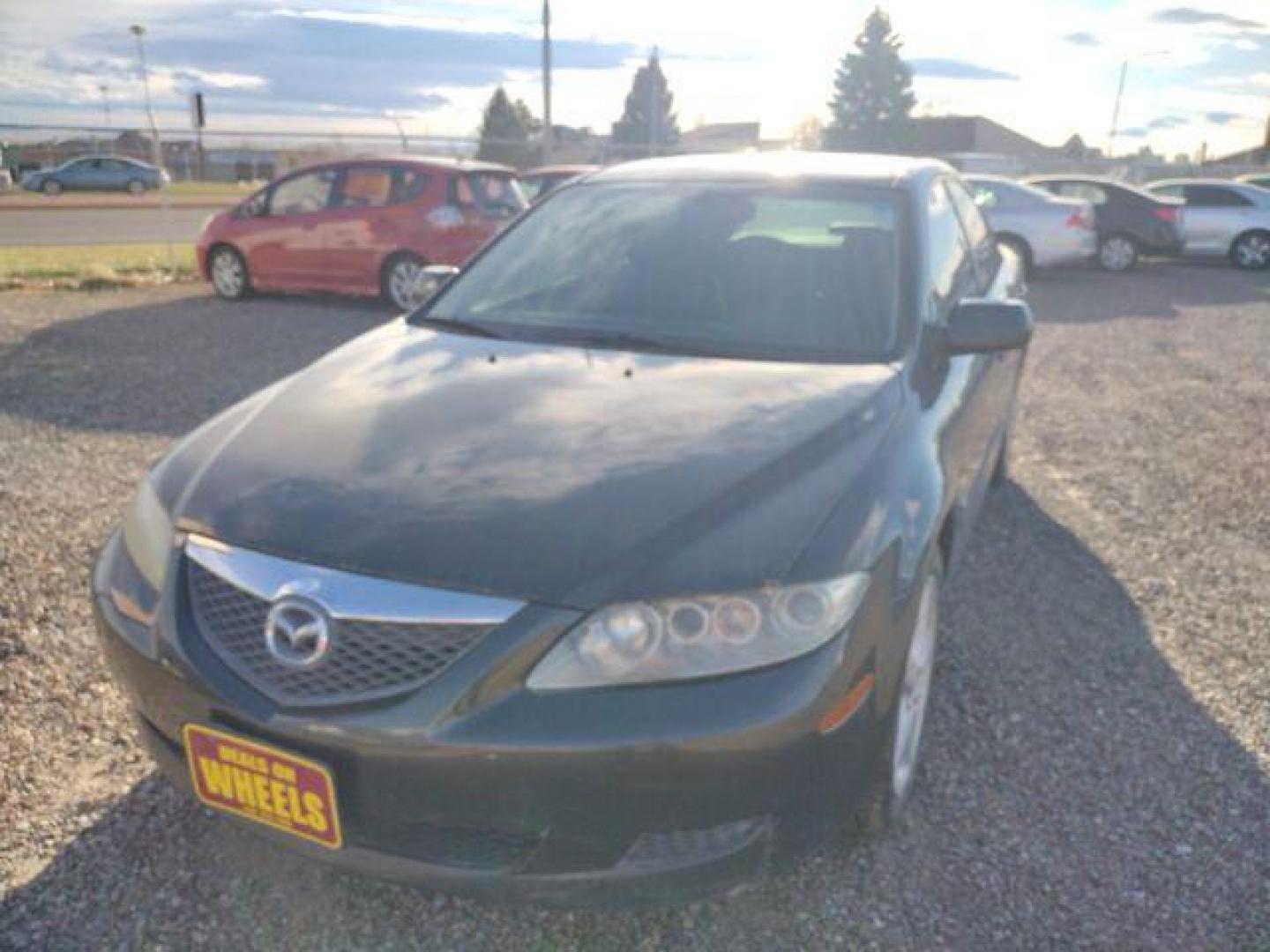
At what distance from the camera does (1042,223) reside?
43.9ft

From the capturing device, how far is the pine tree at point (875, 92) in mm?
47188

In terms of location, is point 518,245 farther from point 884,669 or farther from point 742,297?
point 884,669

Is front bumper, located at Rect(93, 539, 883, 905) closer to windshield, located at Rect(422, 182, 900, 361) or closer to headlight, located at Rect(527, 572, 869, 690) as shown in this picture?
headlight, located at Rect(527, 572, 869, 690)

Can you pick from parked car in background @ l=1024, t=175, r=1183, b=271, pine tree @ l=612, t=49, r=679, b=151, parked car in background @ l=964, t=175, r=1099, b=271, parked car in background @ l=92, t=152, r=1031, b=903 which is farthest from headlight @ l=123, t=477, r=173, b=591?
pine tree @ l=612, t=49, r=679, b=151

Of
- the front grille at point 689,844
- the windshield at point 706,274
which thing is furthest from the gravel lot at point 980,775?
the windshield at point 706,274

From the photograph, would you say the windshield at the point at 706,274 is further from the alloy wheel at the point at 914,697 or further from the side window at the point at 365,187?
the side window at the point at 365,187

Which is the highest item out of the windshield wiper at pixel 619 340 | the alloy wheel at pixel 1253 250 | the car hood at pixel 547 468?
the windshield wiper at pixel 619 340

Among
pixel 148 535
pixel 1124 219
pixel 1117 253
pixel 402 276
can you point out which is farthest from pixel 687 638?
pixel 1117 253

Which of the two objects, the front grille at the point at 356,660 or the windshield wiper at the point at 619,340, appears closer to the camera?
the front grille at the point at 356,660

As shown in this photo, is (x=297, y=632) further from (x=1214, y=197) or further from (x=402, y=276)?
(x=1214, y=197)

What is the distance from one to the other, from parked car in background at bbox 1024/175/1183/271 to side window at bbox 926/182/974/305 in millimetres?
12023

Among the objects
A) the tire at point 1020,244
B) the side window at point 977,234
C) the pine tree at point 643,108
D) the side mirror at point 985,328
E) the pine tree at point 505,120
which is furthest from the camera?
the pine tree at point 643,108

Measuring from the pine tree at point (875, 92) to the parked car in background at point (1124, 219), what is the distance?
3363cm

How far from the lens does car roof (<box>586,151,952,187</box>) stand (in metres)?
3.46
